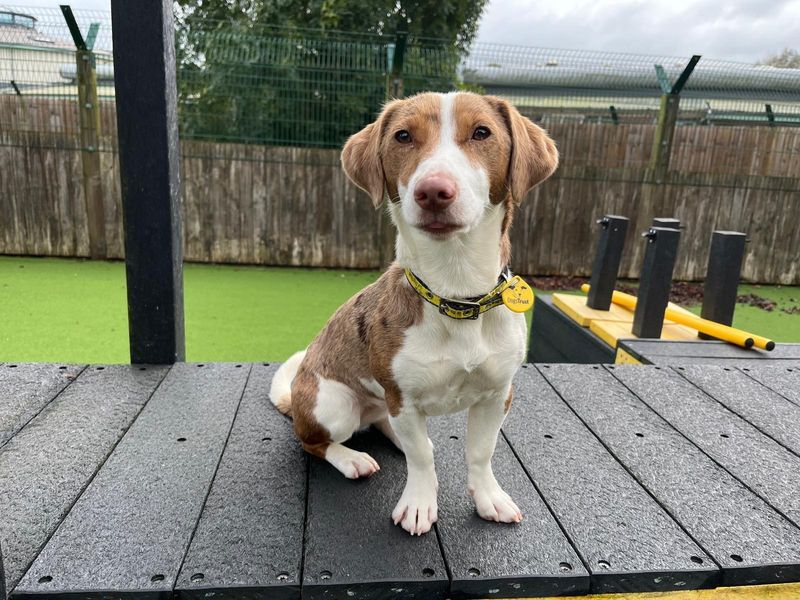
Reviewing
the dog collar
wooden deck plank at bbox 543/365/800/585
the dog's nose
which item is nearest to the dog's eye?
the dog's nose

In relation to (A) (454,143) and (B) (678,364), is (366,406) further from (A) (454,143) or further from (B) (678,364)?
(B) (678,364)

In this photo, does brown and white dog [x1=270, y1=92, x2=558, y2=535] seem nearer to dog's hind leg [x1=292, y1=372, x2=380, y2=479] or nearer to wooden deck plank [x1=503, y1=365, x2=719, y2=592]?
dog's hind leg [x1=292, y1=372, x2=380, y2=479]

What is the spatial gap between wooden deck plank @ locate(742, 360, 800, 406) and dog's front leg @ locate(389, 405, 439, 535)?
1.77 metres

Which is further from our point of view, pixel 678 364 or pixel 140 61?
pixel 678 364

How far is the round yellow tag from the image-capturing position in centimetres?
144

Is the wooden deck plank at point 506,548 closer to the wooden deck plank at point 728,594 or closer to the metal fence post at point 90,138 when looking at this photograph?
the wooden deck plank at point 728,594

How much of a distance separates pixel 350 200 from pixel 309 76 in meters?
1.39

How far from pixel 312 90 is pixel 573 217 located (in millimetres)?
3160

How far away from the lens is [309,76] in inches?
238

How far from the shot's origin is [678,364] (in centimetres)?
276

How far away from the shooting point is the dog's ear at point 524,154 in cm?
138

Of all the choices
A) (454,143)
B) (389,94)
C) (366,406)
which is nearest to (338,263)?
(389,94)

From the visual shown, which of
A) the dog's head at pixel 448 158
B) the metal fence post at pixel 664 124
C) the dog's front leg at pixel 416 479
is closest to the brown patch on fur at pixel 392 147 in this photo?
the dog's head at pixel 448 158

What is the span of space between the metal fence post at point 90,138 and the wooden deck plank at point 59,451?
4.06m
